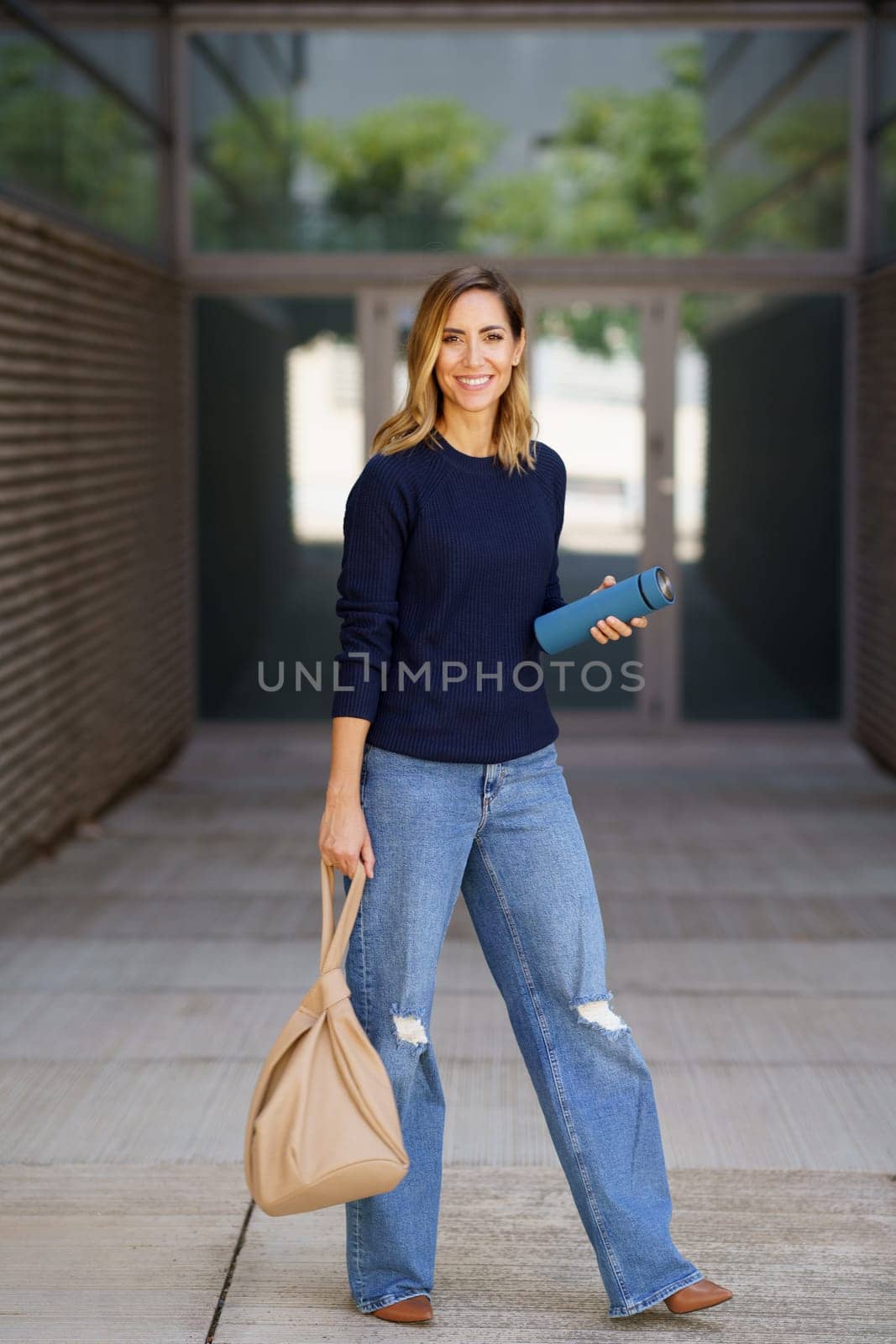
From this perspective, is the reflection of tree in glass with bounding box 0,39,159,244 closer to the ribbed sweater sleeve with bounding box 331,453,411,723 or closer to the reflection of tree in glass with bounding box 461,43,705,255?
the reflection of tree in glass with bounding box 461,43,705,255

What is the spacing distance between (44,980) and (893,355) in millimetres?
5022

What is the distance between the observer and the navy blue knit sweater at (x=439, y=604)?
2.53 m

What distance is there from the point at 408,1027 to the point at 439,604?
0.63 meters

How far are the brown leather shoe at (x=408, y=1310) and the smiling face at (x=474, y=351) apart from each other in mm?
1352

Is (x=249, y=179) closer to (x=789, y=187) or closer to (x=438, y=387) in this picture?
(x=789, y=187)

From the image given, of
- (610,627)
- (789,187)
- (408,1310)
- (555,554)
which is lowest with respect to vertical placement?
(408,1310)

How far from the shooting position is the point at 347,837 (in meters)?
2.51

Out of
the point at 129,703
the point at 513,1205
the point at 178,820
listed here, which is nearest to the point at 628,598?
the point at 513,1205

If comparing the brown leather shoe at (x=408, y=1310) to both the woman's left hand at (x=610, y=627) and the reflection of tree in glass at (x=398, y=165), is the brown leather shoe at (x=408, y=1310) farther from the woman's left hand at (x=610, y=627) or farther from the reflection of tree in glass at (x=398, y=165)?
the reflection of tree in glass at (x=398, y=165)

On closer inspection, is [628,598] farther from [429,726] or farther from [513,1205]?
[513,1205]

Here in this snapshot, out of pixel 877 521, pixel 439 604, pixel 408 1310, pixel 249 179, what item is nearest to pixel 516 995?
pixel 408 1310

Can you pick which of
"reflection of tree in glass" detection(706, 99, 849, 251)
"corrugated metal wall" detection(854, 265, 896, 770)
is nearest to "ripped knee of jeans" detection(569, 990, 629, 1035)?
"corrugated metal wall" detection(854, 265, 896, 770)

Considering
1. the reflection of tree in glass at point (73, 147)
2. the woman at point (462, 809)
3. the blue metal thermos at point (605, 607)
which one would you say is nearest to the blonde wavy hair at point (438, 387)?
the woman at point (462, 809)

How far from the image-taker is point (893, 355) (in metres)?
7.74
